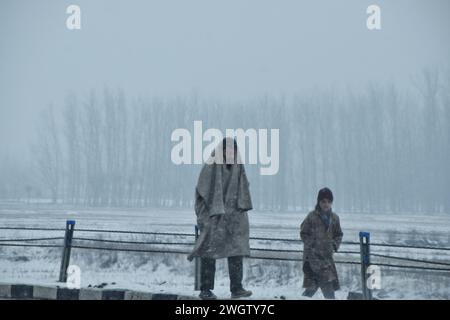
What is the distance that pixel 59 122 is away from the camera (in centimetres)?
5353

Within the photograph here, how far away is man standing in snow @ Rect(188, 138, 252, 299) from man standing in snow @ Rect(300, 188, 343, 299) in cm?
115

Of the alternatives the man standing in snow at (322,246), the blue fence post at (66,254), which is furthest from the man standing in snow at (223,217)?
the blue fence post at (66,254)

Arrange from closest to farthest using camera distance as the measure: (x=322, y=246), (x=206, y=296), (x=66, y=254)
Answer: (x=206, y=296)
(x=322, y=246)
(x=66, y=254)

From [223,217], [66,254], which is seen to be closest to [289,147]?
[66,254]

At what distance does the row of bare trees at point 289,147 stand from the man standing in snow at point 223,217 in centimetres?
4132

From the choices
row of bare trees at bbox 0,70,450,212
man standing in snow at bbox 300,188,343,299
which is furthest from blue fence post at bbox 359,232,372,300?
row of bare trees at bbox 0,70,450,212

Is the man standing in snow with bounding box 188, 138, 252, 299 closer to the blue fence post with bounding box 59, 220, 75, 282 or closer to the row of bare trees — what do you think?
the blue fence post with bounding box 59, 220, 75, 282

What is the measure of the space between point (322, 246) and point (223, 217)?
60.3 inches

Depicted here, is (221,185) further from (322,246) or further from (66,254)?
(66,254)

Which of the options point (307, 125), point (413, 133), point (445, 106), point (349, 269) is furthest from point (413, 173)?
point (349, 269)

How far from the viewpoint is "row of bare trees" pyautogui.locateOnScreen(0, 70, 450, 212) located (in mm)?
43812

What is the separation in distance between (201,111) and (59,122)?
18.4m

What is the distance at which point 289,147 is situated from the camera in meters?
46.9

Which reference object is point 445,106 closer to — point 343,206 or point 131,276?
point 343,206
